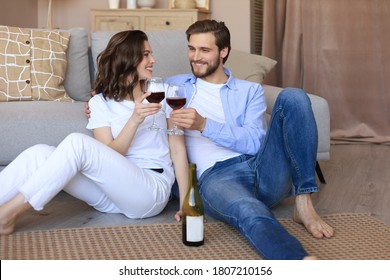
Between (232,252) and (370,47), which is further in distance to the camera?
(370,47)

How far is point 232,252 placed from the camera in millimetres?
2223

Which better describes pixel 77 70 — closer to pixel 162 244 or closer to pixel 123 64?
pixel 123 64

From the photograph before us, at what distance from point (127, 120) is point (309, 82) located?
2.84 m

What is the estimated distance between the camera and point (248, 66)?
11.8 feet

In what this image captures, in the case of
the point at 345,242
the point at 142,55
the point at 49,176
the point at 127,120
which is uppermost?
the point at 142,55

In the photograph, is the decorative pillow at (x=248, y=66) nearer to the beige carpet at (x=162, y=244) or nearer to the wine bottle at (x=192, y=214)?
the beige carpet at (x=162, y=244)

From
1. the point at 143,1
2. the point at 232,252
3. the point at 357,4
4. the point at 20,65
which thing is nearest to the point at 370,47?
the point at 357,4

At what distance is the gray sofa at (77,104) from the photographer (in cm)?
289

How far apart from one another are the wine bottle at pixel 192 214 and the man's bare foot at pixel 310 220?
45cm

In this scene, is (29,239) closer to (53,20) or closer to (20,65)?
(20,65)

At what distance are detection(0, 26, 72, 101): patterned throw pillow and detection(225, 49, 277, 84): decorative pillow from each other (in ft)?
3.08

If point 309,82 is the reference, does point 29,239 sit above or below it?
below

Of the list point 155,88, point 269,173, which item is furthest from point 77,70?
point 269,173
